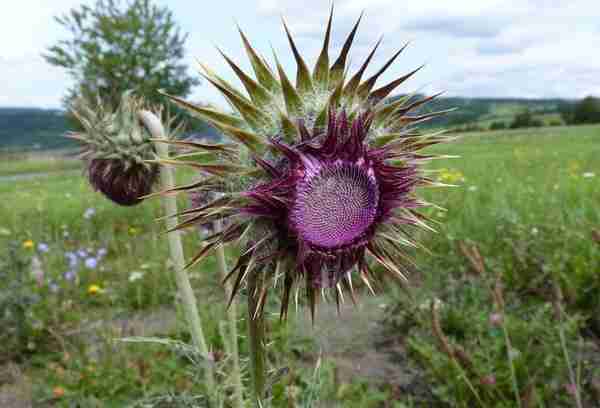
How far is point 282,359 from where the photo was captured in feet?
13.4

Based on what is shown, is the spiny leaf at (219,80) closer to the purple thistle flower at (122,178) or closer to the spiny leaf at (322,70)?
the spiny leaf at (322,70)

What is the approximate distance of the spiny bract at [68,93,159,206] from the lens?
238 cm

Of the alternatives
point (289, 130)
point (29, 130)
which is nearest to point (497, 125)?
point (289, 130)

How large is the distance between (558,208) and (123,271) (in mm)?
5305

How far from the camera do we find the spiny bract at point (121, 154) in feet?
7.81

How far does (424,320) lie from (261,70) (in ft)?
10.1

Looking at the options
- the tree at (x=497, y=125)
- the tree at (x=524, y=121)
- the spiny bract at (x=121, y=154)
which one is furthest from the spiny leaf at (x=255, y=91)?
the tree at (x=524, y=121)

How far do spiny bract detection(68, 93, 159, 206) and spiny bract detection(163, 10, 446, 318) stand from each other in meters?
0.87

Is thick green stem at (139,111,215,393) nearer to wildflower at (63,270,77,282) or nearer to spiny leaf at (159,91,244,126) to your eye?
spiny leaf at (159,91,244,126)

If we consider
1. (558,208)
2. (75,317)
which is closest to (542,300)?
(558,208)

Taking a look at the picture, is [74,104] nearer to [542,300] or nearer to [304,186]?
[304,186]

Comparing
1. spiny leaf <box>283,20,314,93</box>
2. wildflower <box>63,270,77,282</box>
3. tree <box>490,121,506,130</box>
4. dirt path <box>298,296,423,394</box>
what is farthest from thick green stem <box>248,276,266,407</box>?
tree <box>490,121,506,130</box>

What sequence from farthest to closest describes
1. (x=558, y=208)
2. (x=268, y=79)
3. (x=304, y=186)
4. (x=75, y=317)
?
(x=558, y=208), (x=75, y=317), (x=268, y=79), (x=304, y=186)

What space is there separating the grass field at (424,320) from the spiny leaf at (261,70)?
129cm
